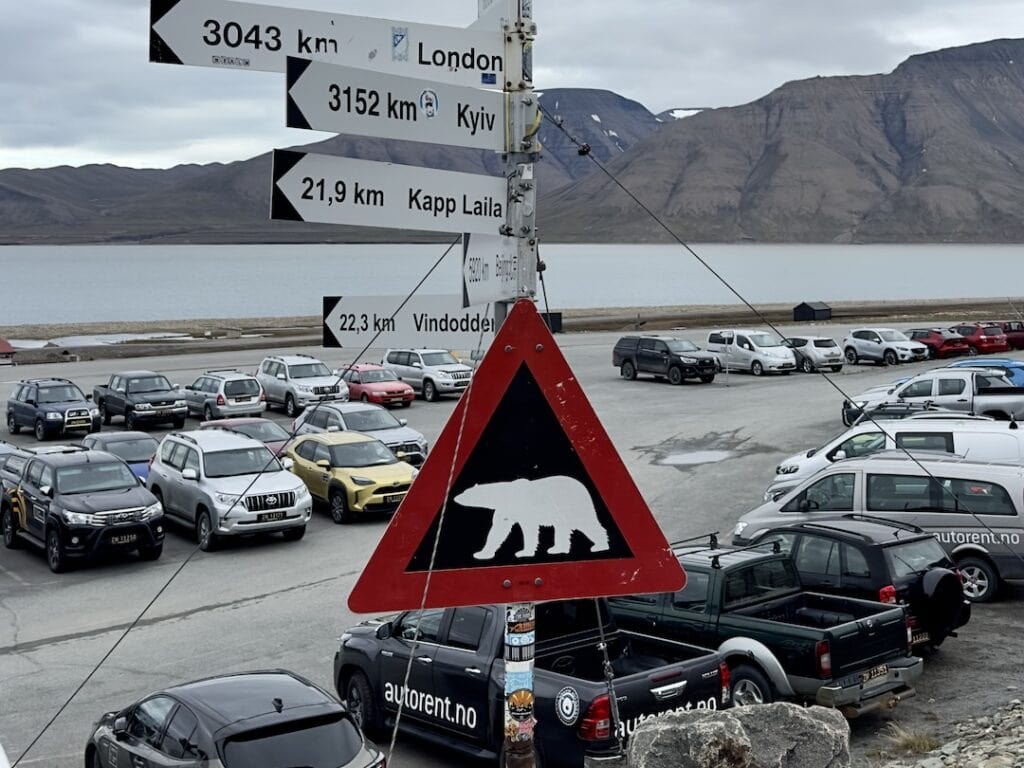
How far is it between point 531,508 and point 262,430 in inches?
918

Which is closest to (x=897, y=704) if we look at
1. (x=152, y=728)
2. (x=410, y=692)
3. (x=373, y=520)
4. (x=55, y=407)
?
(x=410, y=692)

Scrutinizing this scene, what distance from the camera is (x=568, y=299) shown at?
14512 cm

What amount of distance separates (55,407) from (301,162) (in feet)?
102

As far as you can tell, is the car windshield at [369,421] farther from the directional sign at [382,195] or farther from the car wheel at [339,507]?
the directional sign at [382,195]

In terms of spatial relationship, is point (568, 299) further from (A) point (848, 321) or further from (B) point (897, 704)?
(B) point (897, 704)

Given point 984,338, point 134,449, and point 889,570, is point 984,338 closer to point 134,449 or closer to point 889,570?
point 134,449

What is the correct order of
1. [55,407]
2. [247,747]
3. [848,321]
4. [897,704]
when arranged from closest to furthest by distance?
[247,747]
[897,704]
[55,407]
[848,321]

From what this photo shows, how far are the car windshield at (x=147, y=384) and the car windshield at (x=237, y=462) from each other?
46.6ft

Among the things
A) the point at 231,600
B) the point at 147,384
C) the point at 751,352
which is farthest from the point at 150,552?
the point at 751,352

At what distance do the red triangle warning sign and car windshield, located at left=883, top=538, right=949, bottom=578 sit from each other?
9806 mm

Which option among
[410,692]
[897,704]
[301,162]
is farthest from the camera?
[897,704]

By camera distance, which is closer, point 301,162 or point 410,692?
point 301,162

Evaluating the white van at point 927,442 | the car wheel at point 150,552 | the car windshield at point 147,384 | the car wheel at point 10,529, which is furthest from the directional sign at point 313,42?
the car windshield at point 147,384

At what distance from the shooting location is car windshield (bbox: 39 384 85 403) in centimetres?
3369
